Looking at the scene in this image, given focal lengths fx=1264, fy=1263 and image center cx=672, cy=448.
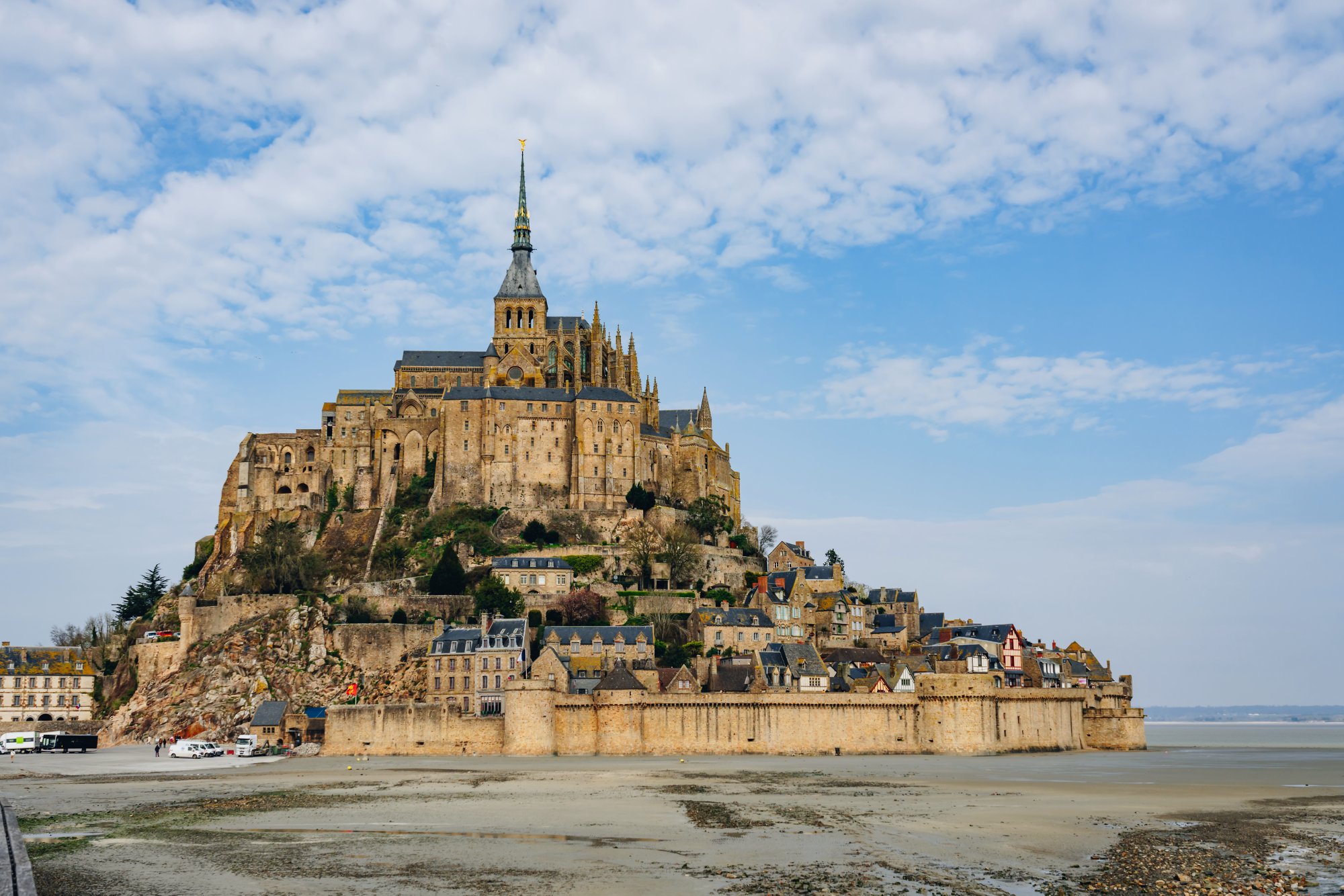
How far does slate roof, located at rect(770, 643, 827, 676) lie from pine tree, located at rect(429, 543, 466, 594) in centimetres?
2001

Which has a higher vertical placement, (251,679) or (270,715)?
(251,679)

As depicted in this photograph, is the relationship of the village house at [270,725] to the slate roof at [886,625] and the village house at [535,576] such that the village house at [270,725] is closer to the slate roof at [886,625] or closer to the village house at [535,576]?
the village house at [535,576]

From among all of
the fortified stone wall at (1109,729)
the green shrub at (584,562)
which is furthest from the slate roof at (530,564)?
the fortified stone wall at (1109,729)

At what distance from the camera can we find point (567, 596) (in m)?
74.4

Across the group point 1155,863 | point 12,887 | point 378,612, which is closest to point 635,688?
point 378,612

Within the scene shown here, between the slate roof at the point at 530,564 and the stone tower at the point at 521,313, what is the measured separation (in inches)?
888

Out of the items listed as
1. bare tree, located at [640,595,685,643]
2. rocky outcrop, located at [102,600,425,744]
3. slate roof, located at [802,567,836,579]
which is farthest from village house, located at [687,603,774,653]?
rocky outcrop, located at [102,600,425,744]

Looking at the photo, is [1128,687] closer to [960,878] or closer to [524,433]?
[524,433]

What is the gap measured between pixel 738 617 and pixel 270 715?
2526 cm

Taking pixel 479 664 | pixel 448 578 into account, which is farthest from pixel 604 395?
pixel 479 664

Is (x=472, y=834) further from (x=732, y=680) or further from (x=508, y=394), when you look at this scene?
(x=508, y=394)

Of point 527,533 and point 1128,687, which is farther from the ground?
point 527,533

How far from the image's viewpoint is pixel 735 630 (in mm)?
69875

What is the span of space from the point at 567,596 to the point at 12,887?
2109 inches
